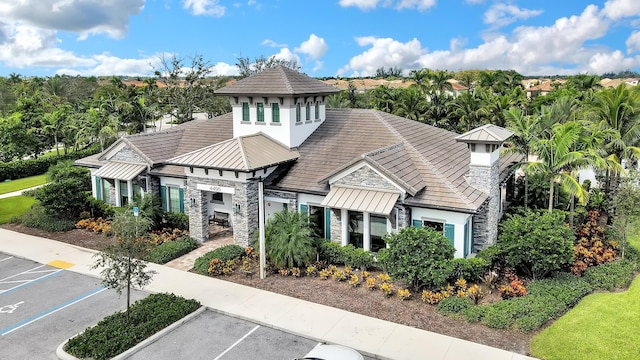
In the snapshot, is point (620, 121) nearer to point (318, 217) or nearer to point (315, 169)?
point (315, 169)

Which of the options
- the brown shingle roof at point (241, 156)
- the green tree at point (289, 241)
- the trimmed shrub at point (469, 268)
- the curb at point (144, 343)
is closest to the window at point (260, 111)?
the brown shingle roof at point (241, 156)

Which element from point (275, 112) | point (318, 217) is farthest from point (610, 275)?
point (275, 112)

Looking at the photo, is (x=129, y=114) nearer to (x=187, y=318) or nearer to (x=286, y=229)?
(x=286, y=229)

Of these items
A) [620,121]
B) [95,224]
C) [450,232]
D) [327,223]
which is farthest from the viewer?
[95,224]

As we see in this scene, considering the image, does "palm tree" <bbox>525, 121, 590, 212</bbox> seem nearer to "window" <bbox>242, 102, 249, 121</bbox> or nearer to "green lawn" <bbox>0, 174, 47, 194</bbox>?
"window" <bbox>242, 102, 249, 121</bbox>

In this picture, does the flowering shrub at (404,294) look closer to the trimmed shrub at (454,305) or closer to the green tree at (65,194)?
the trimmed shrub at (454,305)
